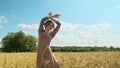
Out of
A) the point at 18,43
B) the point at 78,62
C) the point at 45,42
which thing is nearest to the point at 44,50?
the point at 45,42

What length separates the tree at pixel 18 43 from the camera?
3287 inches

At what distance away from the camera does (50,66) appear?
583cm

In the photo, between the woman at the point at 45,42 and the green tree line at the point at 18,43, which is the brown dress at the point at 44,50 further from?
the green tree line at the point at 18,43

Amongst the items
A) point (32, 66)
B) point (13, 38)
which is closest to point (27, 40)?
point (13, 38)

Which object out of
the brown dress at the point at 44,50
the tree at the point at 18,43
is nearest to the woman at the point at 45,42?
the brown dress at the point at 44,50

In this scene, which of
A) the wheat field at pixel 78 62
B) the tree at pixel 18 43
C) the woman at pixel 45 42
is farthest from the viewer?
the tree at pixel 18 43

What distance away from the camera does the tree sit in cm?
8350

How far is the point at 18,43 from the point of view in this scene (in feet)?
281

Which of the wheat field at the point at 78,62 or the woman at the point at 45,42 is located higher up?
the woman at the point at 45,42

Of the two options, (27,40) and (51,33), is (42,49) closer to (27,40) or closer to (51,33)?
(51,33)

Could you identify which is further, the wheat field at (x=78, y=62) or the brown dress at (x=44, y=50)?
the wheat field at (x=78, y=62)

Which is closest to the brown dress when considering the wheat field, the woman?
the woman

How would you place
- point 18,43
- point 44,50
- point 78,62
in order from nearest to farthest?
point 44,50 → point 78,62 → point 18,43

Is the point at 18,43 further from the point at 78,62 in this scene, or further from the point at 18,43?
the point at 78,62
